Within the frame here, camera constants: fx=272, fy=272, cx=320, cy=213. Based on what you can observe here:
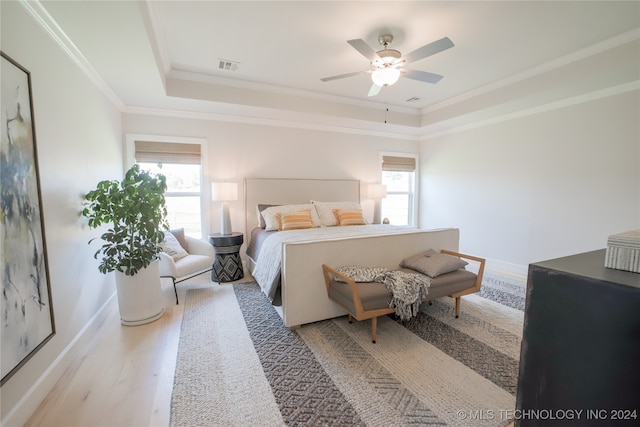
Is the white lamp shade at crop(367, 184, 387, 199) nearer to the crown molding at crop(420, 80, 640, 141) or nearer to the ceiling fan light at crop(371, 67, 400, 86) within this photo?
the crown molding at crop(420, 80, 640, 141)

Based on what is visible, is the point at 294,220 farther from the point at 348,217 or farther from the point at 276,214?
the point at 348,217

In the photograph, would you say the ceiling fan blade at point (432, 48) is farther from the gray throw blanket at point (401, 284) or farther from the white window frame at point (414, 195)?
the white window frame at point (414, 195)

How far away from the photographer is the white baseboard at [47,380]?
55.7 inches

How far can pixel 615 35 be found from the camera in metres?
2.62

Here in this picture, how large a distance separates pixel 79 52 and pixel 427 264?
350 centimetres

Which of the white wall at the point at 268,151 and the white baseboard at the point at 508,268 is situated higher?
the white wall at the point at 268,151

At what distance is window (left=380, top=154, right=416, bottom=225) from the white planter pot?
4.06 meters

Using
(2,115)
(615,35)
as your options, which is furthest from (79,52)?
(615,35)

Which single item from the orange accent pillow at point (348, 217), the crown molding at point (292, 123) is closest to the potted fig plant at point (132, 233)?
the crown molding at point (292, 123)

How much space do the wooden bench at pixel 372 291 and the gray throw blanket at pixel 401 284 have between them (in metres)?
0.05

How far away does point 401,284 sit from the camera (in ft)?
7.32

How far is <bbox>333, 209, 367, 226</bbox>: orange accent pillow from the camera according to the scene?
13.4 ft

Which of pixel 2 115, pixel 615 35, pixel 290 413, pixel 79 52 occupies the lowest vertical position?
pixel 290 413

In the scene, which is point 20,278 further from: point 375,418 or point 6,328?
point 375,418
